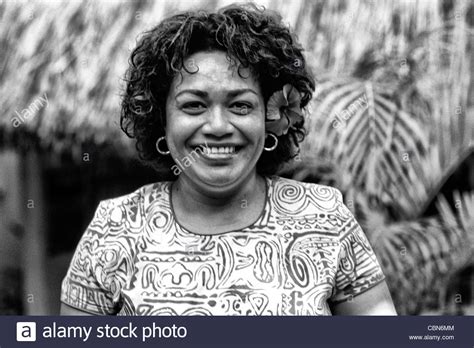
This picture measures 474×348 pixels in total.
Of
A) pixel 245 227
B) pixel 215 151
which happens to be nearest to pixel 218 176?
pixel 215 151

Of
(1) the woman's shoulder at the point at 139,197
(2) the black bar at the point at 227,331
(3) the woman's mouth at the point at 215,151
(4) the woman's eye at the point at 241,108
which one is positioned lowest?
(2) the black bar at the point at 227,331

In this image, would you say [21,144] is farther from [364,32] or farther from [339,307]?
[339,307]

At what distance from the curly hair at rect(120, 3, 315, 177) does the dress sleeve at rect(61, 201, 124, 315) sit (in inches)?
11.6

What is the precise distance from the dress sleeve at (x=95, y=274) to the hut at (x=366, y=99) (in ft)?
4.01

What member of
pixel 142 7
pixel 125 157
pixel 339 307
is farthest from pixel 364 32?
pixel 339 307

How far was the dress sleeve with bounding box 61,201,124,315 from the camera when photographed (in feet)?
6.49

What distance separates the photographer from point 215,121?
6.35 ft

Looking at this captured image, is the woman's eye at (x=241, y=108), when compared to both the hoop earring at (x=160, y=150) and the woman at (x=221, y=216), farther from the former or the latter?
the hoop earring at (x=160, y=150)

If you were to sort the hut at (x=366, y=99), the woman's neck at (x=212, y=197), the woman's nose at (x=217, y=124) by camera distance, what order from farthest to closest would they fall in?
the hut at (x=366, y=99)
the woman's neck at (x=212, y=197)
the woman's nose at (x=217, y=124)

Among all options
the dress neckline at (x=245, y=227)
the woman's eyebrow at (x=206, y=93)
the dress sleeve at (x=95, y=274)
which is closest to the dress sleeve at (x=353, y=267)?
the dress neckline at (x=245, y=227)

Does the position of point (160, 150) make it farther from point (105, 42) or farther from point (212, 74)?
point (105, 42)

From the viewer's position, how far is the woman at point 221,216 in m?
1.95

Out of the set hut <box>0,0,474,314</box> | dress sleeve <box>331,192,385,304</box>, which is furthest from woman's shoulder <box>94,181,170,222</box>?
hut <box>0,0,474,314</box>

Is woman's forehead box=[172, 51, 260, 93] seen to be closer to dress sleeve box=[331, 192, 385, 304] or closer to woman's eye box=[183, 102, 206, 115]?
woman's eye box=[183, 102, 206, 115]
